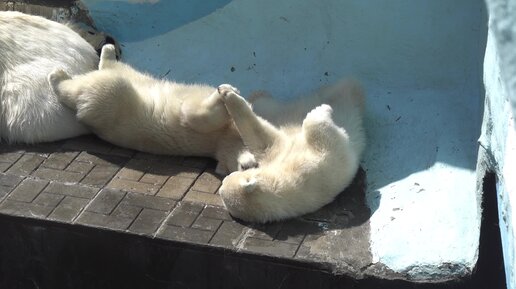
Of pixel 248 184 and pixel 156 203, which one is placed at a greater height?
pixel 248 184

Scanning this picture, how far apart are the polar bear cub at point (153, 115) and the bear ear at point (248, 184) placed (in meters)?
0.41

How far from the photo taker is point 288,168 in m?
3.55

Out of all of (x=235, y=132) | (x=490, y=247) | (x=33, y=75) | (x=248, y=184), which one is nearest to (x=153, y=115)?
(x=235, y=132)

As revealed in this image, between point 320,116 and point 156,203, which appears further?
point 156,203

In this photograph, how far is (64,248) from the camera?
3674 millimetres

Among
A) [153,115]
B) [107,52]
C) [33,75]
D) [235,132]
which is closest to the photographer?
[235,132]

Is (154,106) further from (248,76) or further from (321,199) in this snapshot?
(321,199)

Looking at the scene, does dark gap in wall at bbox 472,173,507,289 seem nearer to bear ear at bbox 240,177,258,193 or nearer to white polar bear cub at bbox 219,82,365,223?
white polar bear cub at bbox 219,82,365,223

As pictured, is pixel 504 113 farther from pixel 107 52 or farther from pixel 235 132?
pixel 107 52

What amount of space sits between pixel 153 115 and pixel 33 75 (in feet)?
2.45

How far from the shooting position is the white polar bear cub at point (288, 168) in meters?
3.48

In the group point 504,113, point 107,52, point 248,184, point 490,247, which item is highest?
point 504,113

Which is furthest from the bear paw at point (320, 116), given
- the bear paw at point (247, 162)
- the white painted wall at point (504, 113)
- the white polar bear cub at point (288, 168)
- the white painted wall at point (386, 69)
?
the white painted wall at point (504, 113)

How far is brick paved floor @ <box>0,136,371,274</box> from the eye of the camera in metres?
3.40
